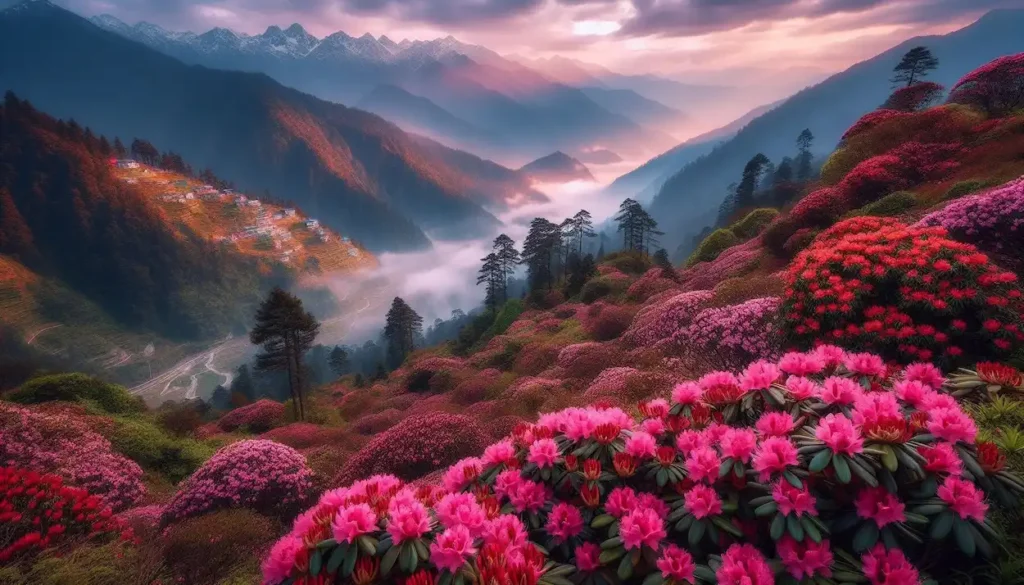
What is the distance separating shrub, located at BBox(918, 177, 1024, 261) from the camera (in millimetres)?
7656

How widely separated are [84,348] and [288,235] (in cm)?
5993

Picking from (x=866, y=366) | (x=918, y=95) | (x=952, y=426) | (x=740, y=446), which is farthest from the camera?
(x=918, y=95)

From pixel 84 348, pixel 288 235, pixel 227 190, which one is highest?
pixel 227 190

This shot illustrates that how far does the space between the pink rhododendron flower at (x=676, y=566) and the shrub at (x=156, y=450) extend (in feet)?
50.8

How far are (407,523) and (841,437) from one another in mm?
2234

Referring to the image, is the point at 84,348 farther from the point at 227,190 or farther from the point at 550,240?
the point at 550,240

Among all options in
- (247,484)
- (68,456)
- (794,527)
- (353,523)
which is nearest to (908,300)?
(794,527)

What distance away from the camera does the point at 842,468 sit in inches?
91.4

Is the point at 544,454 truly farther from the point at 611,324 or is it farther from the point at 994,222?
the point at 611,324

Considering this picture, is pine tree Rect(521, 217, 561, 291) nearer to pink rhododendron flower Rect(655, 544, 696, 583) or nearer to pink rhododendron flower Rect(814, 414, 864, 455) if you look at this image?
pink rhododendron flower Rect(814, 414, 864, 455)

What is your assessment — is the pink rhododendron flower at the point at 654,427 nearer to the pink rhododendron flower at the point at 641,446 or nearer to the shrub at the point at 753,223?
the pink rhododendron flower at the point at 641,446

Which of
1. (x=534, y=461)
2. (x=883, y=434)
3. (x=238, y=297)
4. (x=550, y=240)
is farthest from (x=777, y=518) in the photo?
(x=238, y=297)

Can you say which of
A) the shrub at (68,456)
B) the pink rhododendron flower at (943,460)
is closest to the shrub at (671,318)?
the pink rhododendron flower at (943,460)

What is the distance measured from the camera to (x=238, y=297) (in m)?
118
